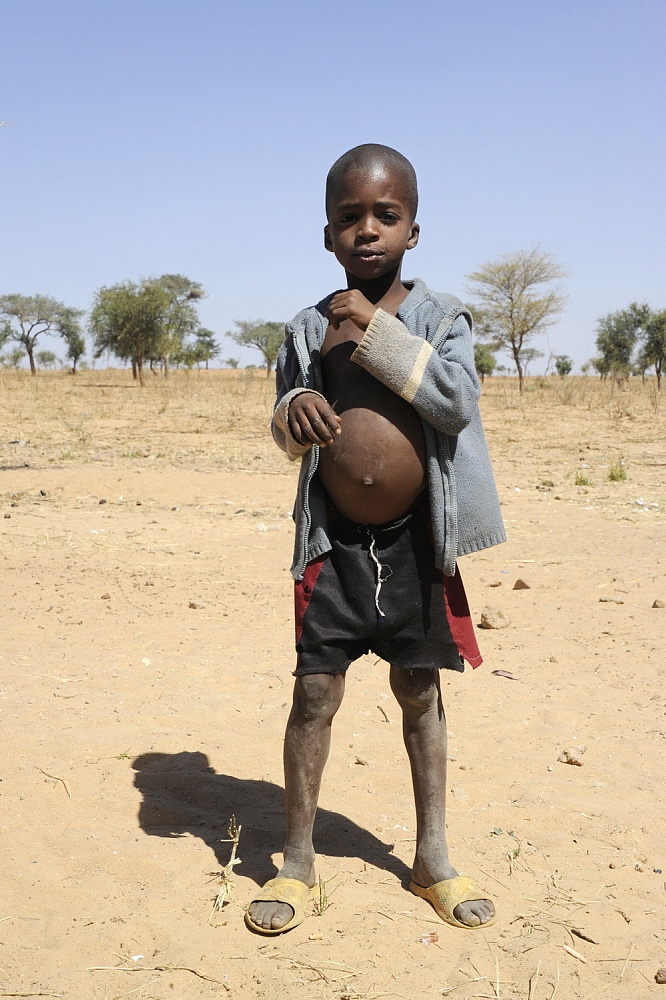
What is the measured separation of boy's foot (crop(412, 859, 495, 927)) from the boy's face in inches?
58.1

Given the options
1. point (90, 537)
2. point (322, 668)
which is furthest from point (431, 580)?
point (90, 537)

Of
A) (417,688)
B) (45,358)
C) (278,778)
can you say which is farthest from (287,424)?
(45,358)

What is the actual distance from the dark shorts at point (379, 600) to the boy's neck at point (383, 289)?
0.48m

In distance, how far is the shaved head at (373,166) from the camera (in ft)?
6.48

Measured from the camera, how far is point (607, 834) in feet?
8.31

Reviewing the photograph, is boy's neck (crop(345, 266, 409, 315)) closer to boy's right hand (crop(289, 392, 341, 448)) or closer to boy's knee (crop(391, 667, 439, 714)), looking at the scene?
boy's right hand (crop(289, 392, 341, 448))

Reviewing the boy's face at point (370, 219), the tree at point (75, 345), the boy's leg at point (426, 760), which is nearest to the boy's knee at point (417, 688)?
the boy's leg at point (426, 760)

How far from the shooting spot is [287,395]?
203 cm

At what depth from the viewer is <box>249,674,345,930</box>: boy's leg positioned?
83.5 inches

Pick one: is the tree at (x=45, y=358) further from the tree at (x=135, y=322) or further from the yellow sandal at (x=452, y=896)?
the yellow sandal at (x=452, y=896)

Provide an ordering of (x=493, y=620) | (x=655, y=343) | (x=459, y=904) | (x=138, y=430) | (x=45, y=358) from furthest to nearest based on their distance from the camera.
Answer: (x=45, y=358) < (x=655, y=343) < (x=138, y=430) < (x=493, y=620) < (x=459, y=904)

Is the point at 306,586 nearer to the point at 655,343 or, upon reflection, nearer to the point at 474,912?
the point at 474,912

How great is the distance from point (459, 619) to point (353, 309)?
804mm

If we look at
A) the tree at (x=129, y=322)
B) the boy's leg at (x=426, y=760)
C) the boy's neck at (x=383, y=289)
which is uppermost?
the tree at (x=129, y=322)
